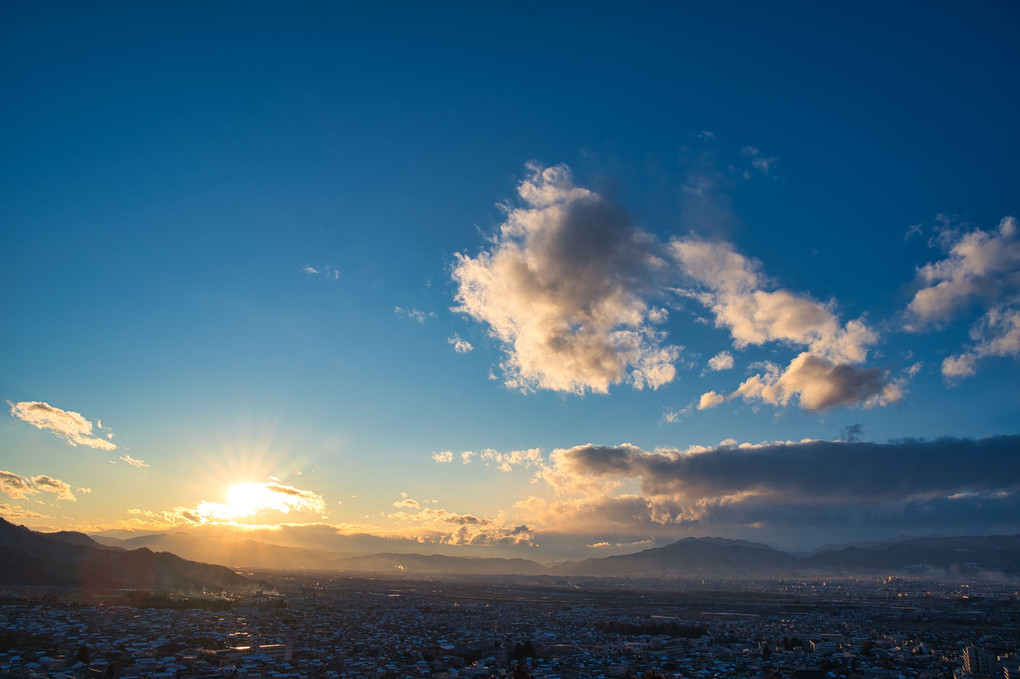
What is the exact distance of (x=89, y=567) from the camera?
114500mm

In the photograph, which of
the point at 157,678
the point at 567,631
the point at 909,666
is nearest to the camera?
the point at 157,678

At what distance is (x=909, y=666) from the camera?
188 ft

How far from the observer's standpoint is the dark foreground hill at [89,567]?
103 metres

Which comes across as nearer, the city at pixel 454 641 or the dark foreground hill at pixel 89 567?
the city at pixel 454 641

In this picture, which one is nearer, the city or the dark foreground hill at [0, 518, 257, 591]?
the city

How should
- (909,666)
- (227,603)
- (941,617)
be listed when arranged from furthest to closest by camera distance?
(941,617)
(227,603)
(909,666)

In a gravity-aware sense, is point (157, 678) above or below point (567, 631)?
above

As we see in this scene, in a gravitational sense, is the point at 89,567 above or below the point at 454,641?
below

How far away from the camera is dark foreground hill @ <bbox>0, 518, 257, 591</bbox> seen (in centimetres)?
10275

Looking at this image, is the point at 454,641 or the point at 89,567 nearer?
the point at 454,641

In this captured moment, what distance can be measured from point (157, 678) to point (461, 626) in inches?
1859

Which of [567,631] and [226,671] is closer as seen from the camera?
[226,671]

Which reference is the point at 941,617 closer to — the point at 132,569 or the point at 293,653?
the point at 293,653

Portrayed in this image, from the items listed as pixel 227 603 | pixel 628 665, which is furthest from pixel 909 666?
pixel 227 603
